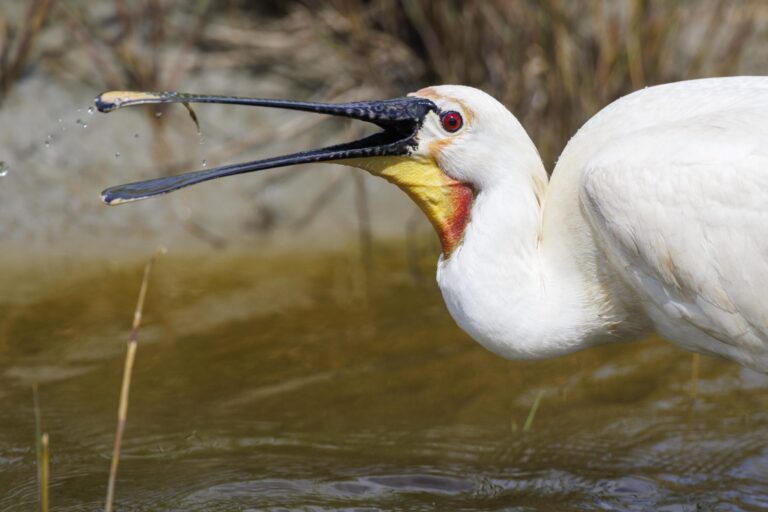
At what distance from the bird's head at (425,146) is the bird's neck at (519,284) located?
86mm

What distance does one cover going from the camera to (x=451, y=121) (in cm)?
422

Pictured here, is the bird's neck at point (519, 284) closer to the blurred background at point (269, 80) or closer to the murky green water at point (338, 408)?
the murky green water at point (338, 408)

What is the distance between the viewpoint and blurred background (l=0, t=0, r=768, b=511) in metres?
4.71

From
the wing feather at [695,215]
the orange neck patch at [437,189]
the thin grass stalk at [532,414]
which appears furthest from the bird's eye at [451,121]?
the thin grass stalk at [532,414]

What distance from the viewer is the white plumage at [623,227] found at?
391cm

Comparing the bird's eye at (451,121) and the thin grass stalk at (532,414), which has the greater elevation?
the bird's eye at (451,121)

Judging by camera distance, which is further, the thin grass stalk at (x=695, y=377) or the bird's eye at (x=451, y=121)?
the thin grass stalk at (x=695, y=377)

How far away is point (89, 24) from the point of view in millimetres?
7359

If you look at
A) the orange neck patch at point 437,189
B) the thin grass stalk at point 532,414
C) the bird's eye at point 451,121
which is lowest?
the thin grass stalk at point 532,414

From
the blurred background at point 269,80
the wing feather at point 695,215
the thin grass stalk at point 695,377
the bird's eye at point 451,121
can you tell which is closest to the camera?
the wing feather at point 695,215

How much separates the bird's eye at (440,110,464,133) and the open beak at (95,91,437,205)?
4cm

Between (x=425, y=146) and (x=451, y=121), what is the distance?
0.11 meters

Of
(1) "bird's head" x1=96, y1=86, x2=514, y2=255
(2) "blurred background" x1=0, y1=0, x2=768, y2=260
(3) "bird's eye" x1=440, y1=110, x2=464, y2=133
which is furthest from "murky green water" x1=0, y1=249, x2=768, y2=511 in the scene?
(3) "bird's eye" x1=440, y1=110, x2=464, y2=133

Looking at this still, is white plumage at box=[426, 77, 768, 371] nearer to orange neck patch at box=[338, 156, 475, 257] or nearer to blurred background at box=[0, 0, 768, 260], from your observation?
orange neck patch at box=[338, 156, 475, 257]
